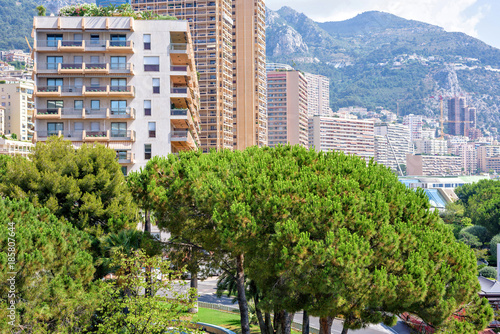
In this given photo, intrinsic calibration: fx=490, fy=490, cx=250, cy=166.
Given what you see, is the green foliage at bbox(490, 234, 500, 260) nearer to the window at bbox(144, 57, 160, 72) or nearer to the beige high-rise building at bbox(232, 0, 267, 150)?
the window at bbox(144, 57, 160, 72)

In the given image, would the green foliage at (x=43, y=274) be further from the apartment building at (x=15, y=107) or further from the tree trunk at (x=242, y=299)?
the apartment building at (x=15, y=107)

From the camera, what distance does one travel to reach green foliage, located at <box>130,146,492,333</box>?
63.9 feet

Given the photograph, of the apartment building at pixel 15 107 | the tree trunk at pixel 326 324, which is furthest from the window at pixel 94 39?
the apartment building at pixel 15 107

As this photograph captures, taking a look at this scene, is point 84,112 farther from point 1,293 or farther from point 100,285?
point 1,293

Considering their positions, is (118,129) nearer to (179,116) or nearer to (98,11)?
(179,116)

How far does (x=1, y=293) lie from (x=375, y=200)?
1542cm

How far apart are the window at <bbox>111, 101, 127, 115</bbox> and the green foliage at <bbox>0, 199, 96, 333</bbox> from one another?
23.1m

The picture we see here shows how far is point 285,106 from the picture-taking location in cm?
18975

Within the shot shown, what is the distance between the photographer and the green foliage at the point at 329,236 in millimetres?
19469

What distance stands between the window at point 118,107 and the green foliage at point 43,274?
23124 mm

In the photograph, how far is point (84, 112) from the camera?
44.9m

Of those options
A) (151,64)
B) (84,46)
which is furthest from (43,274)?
(84,46)

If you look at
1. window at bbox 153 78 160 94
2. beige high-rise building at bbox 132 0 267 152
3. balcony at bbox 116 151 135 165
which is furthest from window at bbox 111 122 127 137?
beige high-rise building at bbox 132 0 267 152

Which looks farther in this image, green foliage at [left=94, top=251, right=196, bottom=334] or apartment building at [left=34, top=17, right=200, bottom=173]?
apartment building at [left=34, top=17, right=200, bottom=173]
